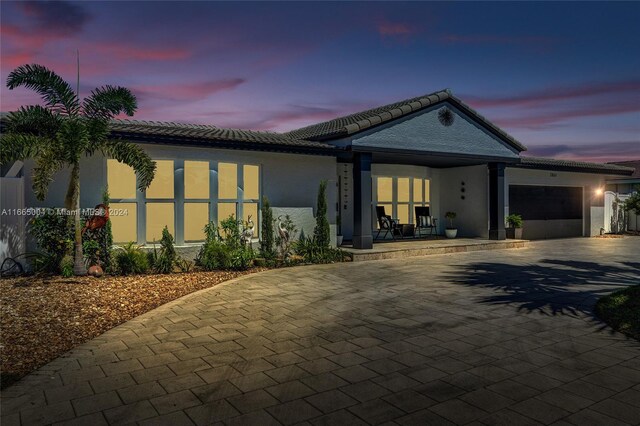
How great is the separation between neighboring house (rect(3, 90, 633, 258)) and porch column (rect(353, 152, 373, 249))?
0.10 ft

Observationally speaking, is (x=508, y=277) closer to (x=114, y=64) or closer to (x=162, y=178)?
(x=162, y=178)

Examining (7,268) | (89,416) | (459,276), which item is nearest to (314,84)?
(459,276)

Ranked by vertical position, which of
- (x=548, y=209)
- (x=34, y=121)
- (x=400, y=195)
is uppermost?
(x=34, y=121)

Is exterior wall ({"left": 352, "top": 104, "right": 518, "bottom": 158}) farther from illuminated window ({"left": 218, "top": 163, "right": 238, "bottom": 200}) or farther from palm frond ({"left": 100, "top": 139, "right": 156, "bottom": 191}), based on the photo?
palm frond ({"left": 100, "top": 139, "right": 156, "bottom": 191})

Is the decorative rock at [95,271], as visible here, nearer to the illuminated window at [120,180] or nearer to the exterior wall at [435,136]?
the illuminated window at [120,180]

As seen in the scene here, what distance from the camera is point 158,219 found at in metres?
11.3

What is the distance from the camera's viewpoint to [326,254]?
12.4 metres

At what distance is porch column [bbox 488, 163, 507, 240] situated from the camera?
56.0 feet

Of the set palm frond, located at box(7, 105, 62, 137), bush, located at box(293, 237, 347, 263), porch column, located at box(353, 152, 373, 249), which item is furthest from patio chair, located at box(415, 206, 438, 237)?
palm frond, located at box(7, 105, 62, 137)

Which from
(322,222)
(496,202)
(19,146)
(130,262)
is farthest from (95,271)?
(496,202)

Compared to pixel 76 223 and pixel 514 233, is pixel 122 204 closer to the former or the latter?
pixel 76 223

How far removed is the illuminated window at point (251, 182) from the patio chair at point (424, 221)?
26.3 ft

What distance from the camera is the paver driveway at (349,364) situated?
3.55 m

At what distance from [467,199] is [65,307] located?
1558 centimetres
